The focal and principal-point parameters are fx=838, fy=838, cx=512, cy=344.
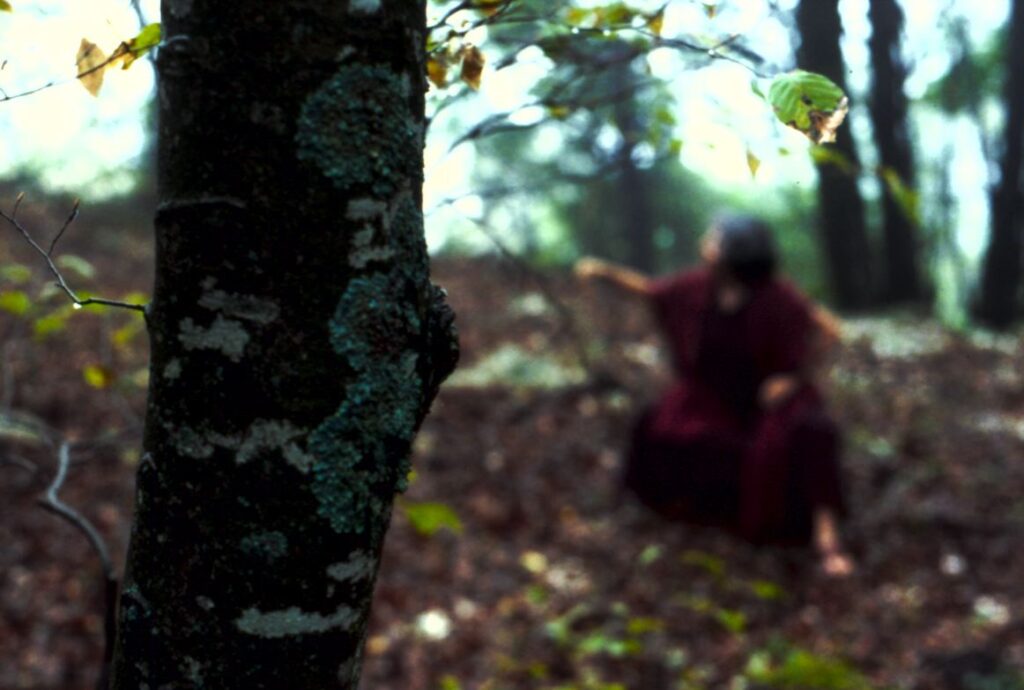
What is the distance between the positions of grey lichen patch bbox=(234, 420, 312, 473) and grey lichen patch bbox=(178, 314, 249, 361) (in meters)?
0.08

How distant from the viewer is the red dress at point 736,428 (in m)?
5.18

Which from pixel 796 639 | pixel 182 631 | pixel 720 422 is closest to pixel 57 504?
pixel 182 631

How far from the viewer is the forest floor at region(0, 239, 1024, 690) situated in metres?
3.65

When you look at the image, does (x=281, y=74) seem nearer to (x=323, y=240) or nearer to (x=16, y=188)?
(x=323, y=240)

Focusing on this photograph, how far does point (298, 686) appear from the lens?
908 mm

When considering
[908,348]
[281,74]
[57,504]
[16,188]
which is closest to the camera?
[281,74]

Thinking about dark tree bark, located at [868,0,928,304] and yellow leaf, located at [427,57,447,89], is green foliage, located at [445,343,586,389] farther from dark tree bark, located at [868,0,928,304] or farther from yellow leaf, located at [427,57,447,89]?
yellow leaf, located at [427,57,447,89]

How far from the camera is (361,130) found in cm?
88

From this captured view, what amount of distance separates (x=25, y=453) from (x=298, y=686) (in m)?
4.94

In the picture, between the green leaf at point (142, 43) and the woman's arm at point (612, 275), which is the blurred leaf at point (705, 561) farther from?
the green leaf at point (142, 43)

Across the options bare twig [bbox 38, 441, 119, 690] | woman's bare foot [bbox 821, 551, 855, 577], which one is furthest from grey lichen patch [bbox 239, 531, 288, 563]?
woman's bare foot [bbox 821, 551, 855, 577]

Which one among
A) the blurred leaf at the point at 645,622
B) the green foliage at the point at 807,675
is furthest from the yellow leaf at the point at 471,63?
the green foliage at the point at 807,675

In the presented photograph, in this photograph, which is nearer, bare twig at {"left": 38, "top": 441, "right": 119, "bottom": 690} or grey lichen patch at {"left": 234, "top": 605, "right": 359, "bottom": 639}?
grey lichen patch at {"left": 234, "top": 605, "right": 359, "bottom": 639}

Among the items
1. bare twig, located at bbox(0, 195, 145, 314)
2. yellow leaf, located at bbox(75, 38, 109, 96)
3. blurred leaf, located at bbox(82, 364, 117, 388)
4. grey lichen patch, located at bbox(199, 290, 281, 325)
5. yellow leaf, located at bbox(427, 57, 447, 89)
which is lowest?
blurred leaf, located at bbox(82, 364, 117, 388)
